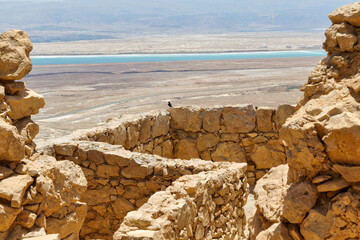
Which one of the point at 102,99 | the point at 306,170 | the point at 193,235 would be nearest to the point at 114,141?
the point at 193,235

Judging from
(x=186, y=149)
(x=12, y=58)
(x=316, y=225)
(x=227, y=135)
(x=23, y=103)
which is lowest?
(x=186, y=149)

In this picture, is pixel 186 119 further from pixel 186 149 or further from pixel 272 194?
pixel 272 194

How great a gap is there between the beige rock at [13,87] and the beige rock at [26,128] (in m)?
0.38

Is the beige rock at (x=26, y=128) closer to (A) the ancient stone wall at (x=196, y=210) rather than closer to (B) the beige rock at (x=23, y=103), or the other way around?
(B) the beige rock at (x=23, y=103)

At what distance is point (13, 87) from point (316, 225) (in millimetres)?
4018

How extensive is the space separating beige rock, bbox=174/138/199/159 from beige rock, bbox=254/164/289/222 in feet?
21.2

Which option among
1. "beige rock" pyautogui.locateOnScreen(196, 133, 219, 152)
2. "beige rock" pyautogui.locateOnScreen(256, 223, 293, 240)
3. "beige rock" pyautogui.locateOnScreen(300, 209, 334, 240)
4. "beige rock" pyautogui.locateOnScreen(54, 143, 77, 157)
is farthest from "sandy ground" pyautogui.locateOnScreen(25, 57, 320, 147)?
"beige rock" pyautogui.locateOnScreen(300, 209, 334, 240)

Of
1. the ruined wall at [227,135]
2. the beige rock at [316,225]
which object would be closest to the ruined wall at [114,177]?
the beige rock at [316,225]

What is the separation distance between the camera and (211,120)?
1129cm

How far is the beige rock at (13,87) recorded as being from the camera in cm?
566

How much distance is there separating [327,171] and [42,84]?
32.0 metres

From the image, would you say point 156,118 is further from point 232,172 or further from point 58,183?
point 58,183

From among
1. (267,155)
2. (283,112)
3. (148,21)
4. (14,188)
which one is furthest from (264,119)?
(148,21)

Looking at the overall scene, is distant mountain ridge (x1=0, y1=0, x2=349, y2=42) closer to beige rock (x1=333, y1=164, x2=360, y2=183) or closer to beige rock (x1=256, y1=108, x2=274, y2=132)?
beige rock (x1=256, y1=108, x2=274, y2=132)
